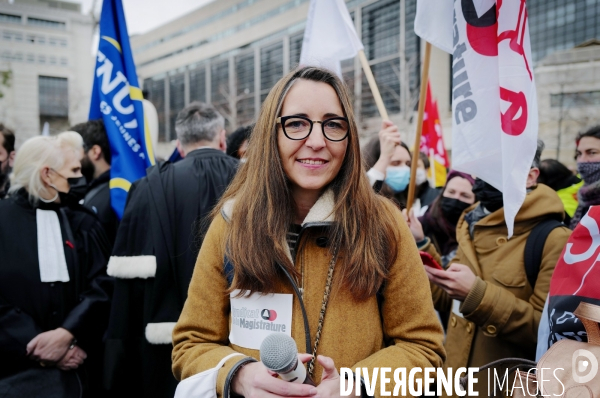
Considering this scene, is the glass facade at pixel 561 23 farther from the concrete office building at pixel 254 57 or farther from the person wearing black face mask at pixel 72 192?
the person wearing black face mask at pixel 72 192

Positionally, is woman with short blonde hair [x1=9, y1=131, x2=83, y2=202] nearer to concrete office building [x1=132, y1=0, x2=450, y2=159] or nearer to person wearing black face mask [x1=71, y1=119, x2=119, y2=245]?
person wearing black face mask [x1=71, y1=119, x2=119, y2=245]

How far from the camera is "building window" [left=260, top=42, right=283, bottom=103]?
166 feet

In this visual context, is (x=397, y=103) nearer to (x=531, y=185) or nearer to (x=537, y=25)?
(x=537, y=25)

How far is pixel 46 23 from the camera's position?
63.2 meters

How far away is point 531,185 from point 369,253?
1468 millimetres

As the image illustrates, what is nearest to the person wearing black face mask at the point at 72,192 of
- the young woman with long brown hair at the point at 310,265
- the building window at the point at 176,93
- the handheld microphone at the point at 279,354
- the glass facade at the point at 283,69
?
the young woman with long brown hair at the point at 310,265

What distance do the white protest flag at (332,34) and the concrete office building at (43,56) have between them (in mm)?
58890

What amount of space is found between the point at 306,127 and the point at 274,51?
52782 mm

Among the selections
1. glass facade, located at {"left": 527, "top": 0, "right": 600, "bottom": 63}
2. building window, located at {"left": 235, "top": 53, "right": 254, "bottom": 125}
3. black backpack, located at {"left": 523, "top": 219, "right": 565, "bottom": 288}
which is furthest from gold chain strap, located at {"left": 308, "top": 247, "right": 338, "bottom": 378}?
building window, located at {"left": 235, "top": 53, "right": 254, "bottom": 125}

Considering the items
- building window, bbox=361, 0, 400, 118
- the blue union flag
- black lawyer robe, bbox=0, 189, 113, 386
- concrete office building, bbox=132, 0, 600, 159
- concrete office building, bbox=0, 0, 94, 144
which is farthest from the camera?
concrete office building, bbox=0, 0, 94, 144

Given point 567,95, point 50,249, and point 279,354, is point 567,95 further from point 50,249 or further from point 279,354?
point 279,354

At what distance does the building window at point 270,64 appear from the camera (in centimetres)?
5050

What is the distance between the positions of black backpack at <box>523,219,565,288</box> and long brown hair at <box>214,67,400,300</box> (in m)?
1.03

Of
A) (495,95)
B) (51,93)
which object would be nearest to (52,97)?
(51,93)
